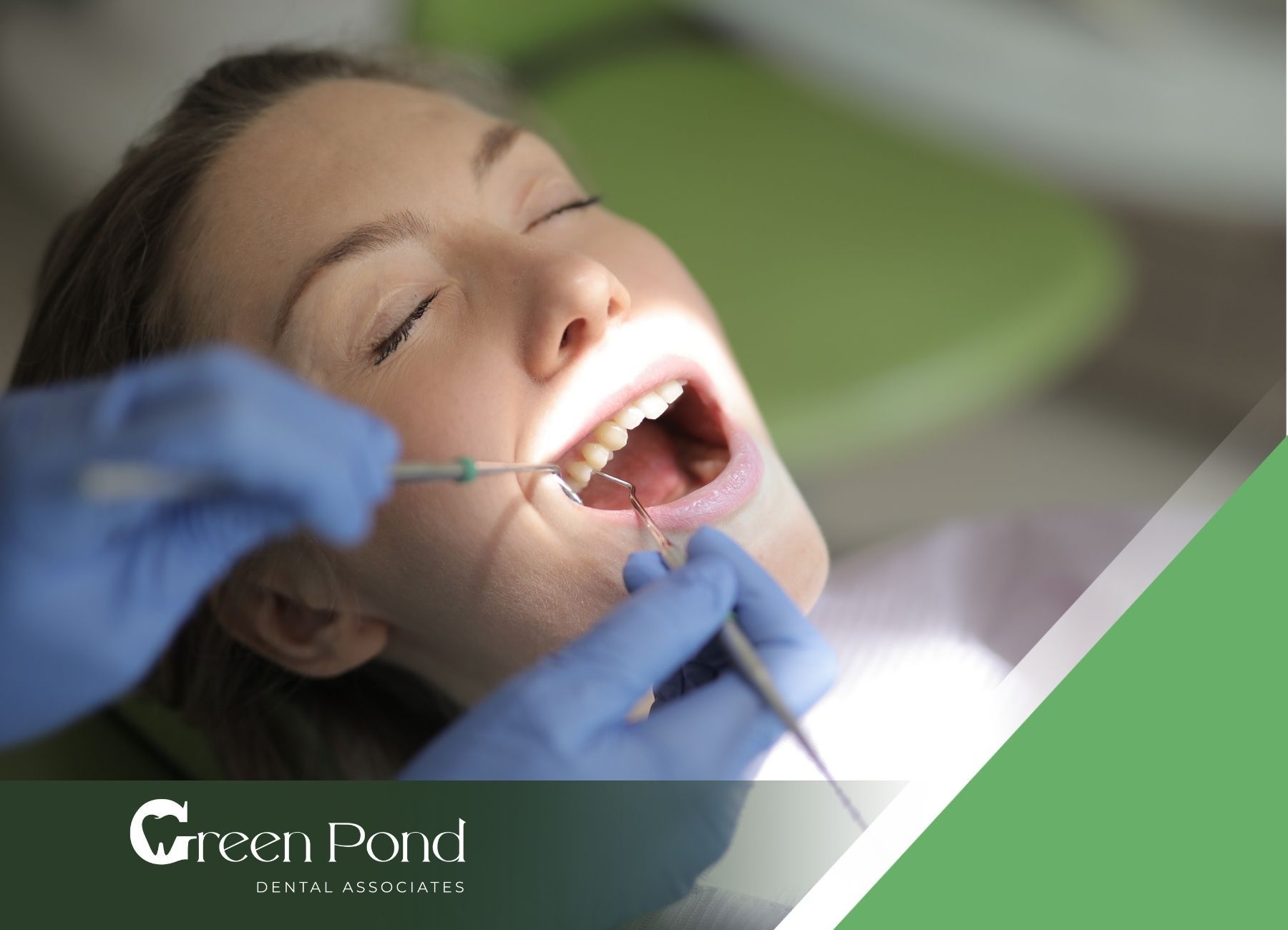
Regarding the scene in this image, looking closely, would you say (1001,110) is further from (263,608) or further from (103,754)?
(103,754)

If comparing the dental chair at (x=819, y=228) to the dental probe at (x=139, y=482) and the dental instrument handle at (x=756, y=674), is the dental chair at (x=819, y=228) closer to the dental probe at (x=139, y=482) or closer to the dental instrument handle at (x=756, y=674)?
the dental instrument handle at (x=756, y=674)

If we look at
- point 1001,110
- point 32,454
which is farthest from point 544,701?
point 1001,110

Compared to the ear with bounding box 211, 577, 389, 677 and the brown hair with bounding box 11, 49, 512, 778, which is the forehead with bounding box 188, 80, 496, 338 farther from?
the ear with bounding box 211, 577, 389, 677

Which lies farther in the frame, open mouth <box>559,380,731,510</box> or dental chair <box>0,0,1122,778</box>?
dental chair <box>0,0,1122,778</box>

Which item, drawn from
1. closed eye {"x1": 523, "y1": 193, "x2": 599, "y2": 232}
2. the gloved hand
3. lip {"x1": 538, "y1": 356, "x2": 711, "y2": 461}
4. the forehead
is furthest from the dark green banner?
closed eye {"x1": 523, "y1": 193, "x2": 599, "y2": 232}

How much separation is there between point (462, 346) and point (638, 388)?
0.52 ft

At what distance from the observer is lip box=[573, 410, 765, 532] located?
1.03 m

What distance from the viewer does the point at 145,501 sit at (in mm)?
692

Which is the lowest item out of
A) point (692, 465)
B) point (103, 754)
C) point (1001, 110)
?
point (103, 754)

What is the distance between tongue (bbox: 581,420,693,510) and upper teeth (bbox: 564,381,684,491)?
184 millimetres

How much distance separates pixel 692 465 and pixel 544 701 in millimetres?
497

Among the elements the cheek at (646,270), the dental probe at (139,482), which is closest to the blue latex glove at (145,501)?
the dental probe at (139,482)

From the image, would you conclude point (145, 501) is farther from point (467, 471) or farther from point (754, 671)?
point (754, 671)

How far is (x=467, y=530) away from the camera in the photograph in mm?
992
